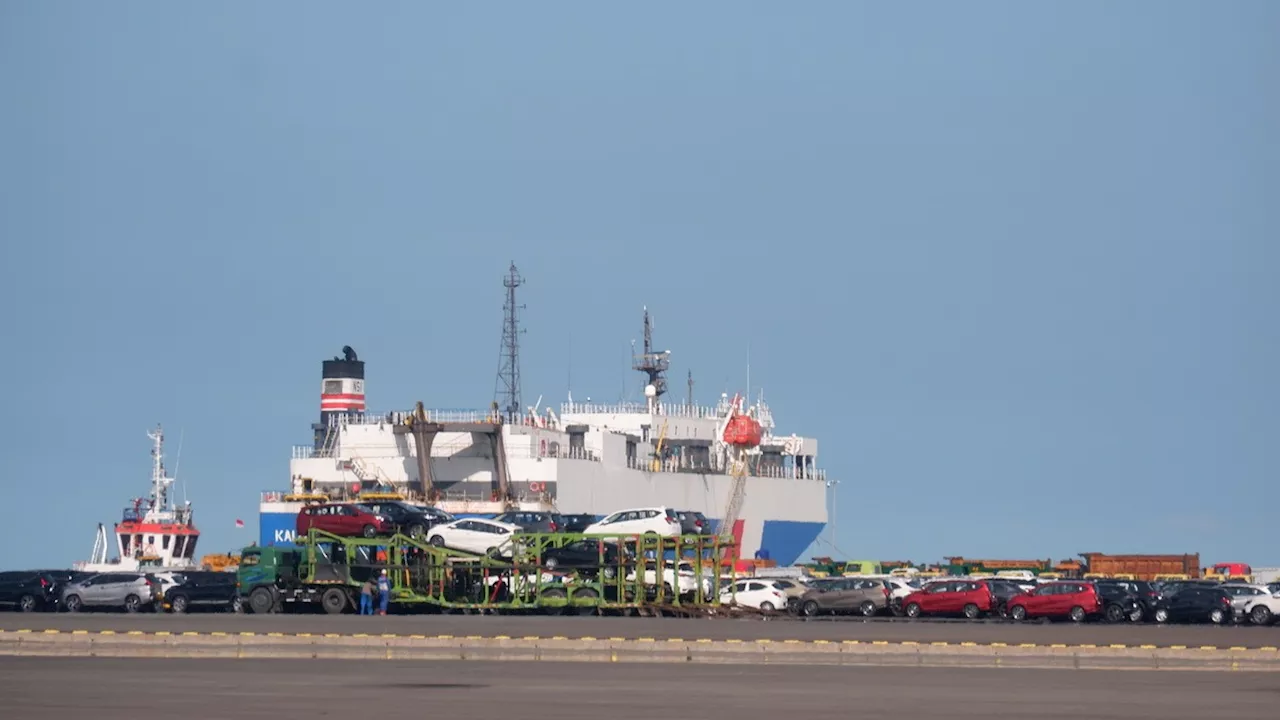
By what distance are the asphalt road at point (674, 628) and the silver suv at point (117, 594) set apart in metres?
6.09

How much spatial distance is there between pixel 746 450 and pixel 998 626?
56.4 metres

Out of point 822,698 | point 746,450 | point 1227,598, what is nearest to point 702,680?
point 822,698

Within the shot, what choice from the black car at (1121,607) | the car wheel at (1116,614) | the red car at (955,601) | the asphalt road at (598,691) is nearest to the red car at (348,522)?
the red car at (955,601)

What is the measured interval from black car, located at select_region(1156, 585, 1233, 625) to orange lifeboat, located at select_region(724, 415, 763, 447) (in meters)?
47.3

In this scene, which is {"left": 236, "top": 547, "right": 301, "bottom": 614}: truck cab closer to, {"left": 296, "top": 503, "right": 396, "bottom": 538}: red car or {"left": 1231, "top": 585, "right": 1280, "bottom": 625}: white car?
{"left": 296, "top": 503, "right": 396, "bottom": 538}: red car

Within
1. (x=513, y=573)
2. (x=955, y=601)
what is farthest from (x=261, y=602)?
(x=955, y=601)

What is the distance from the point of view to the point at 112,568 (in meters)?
76.8

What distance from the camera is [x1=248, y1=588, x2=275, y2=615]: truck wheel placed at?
5056 cm

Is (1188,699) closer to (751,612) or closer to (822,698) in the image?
(822,698)

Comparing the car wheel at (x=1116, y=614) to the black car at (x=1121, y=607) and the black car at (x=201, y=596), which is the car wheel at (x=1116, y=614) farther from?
the black car at (x=201, y=596)

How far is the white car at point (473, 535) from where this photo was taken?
53.3 metres

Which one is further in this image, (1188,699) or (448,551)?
(448,551)

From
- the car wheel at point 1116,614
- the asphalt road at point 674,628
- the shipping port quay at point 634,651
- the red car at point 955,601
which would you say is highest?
the red car at point 955,601

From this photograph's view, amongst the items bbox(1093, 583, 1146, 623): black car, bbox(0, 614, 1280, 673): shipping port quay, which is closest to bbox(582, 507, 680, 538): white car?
bbox(1093, 583, 1146, 623): black car
